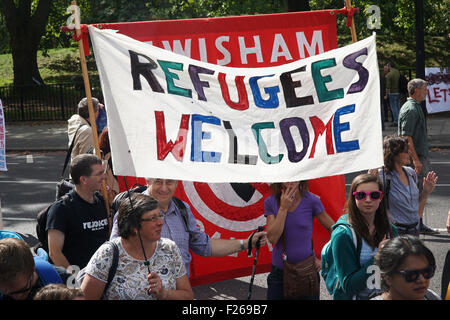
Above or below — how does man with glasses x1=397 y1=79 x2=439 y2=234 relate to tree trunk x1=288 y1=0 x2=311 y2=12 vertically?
below

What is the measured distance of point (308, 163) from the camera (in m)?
4.61

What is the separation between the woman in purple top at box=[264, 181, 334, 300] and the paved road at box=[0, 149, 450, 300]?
1.82 meters

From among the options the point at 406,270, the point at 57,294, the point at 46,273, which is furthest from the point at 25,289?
the point at 406,270

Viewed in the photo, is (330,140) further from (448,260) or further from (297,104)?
(448,260)

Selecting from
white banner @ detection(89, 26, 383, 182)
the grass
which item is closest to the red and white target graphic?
white banner @ detection(89, 26, 383, 182)

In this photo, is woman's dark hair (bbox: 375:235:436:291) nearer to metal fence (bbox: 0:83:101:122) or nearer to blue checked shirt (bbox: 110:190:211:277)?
blue checked shirt (bbox: 110:190:211:277)

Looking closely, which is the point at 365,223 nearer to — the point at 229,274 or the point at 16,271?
the point at 16,271

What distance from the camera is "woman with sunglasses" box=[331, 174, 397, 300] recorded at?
4.11 m

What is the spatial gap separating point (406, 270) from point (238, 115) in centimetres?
175

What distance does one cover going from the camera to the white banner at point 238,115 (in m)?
4.50

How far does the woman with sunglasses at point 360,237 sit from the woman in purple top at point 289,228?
0.53 meters

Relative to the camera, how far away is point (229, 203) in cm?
619

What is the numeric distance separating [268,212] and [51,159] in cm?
1275

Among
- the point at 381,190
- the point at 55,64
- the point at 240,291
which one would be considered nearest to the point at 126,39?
the point at 381,190
